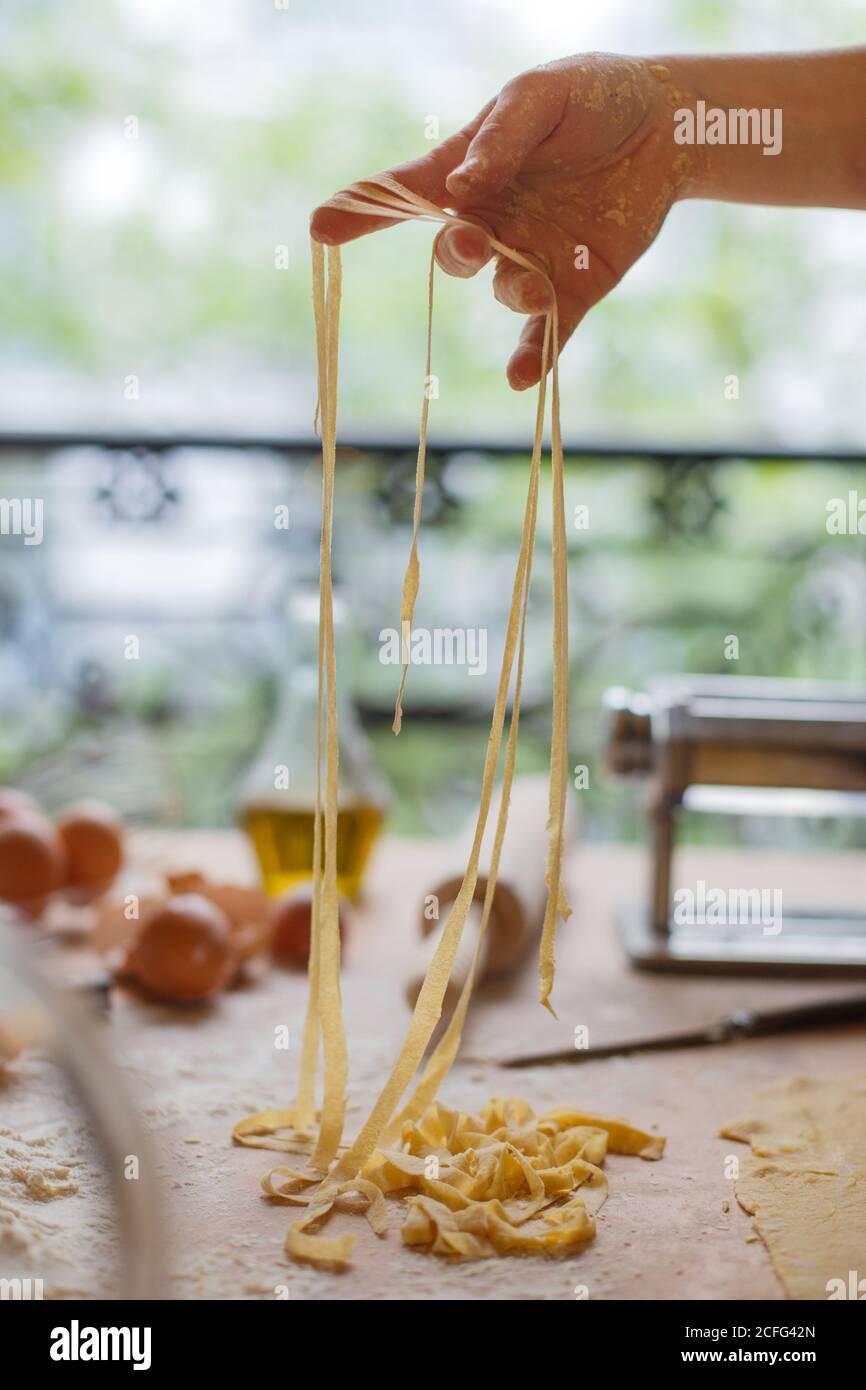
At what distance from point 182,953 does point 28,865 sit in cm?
28

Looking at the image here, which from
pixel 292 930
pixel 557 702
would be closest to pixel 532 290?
pixel 557 702

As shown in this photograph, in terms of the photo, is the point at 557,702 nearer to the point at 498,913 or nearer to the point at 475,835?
the point at 475,835

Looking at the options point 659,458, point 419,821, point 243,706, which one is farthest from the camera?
point 419,821

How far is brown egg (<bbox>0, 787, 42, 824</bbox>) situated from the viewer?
1.33m

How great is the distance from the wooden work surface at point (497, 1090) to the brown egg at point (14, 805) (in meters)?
0.16

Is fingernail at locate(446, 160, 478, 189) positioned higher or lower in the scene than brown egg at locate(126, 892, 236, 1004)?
higher

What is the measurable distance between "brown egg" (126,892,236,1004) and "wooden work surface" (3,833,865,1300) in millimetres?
22

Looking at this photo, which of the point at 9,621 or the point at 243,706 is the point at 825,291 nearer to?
the point at 243,706

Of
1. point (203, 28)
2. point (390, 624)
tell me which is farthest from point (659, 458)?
point (203, 28)

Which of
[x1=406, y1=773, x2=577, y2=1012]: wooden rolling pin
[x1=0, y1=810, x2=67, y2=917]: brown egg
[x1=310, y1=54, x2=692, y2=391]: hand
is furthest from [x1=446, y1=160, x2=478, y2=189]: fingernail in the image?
[x1=0, y1=810, x2=67, y2=917]: brown egg

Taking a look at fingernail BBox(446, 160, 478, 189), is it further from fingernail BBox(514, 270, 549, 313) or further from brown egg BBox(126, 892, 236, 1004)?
brown egg BBox(126, 892, 236, 1004)

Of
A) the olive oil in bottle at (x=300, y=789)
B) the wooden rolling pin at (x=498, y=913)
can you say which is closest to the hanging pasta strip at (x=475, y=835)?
the wooden rolling pin at (x=498, y=913)
